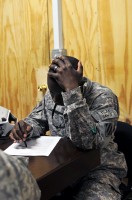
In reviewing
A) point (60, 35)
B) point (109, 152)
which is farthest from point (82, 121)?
point (60, 35)

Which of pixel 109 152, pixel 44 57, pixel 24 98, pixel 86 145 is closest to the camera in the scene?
pixel 86 145

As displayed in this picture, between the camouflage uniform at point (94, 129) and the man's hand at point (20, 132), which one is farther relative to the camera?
the man's hand at point (20, 132)

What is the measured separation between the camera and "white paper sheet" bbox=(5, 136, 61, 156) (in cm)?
124

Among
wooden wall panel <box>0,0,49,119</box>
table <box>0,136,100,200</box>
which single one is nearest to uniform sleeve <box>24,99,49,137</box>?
table <box>0,136,100,200</box>

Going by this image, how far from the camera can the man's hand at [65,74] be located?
1337 millimetres

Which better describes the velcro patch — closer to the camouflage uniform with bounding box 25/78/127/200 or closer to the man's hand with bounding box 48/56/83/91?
the camouflage uniform with bounding box 25/78/127/200

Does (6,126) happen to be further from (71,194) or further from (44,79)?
(44,79)

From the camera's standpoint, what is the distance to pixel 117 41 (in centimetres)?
196

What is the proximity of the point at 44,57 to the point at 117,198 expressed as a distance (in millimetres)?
1351

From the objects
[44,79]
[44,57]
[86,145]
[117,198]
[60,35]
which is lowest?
[117,198]

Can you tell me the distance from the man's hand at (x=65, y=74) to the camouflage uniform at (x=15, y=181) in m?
0.84

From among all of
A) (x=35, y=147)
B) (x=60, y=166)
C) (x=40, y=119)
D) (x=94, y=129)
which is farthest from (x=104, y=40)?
(x=60, y=166)

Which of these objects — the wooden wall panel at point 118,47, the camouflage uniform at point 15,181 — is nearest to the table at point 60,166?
the camouflage uniform at point 15,181

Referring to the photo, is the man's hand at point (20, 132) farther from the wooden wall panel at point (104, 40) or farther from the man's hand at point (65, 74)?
the wooden wall panel at point (104, 40)
